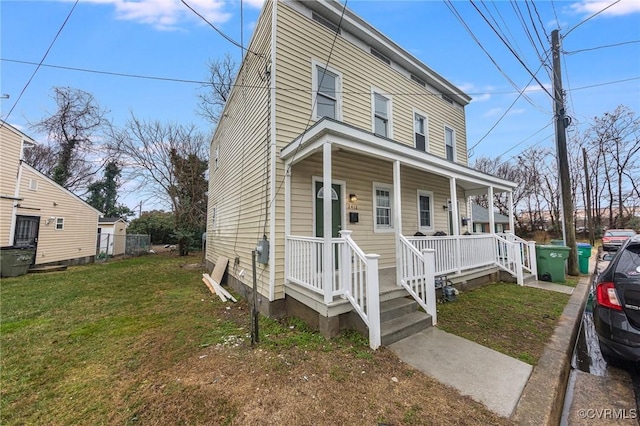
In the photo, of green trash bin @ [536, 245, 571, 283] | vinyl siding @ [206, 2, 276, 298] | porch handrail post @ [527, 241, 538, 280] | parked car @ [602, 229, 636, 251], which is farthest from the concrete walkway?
parked car @ [602, 229, 636, 251]

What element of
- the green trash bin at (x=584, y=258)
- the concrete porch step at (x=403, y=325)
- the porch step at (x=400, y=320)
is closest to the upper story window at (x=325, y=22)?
the porch step at (x=400, y=320)

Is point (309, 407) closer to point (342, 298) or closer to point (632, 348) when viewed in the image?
point (342, 298)

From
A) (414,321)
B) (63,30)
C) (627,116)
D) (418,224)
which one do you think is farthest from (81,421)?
(627,116)

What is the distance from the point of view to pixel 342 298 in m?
4.12

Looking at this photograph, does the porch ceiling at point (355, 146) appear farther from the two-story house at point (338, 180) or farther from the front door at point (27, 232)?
the front door at point (27, 232)

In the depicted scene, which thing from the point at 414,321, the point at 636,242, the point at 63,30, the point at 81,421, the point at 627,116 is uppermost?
the point at 627,116

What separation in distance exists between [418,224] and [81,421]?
7.88 metres

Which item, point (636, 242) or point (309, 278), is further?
point (309, 278)

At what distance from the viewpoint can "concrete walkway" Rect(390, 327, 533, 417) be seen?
2578 millimetres

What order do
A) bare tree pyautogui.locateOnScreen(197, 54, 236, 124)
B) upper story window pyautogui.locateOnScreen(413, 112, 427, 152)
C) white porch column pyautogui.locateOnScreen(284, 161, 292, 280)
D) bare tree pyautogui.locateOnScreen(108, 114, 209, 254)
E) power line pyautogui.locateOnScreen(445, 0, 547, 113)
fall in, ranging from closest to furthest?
white porch column pyautogui.locateOnScreen(284, 161, 292, 280), power line pyautogui.locateOnScreen(445, 0, 547, 113), upper story window pyautogui.locateOnScreen(413, 112, 427, 152), bare tree pyautogui.locateOnScreen(197, 54, 236, 124), bare tree pyautogui.locateOnScreen(108, 114, 209, 254)

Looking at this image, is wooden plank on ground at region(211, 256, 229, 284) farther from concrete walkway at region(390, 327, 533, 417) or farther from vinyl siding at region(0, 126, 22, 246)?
vinyl siding at region(0, 126, 22, 246)

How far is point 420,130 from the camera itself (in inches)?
347

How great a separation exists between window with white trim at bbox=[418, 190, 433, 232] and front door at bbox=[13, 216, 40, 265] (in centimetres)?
1535

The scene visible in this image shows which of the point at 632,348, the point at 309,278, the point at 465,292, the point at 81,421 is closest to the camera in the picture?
the point at 81,421
